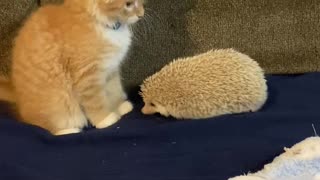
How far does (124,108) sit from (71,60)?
0.85ft

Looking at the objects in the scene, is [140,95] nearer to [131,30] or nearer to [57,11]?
[131,30]

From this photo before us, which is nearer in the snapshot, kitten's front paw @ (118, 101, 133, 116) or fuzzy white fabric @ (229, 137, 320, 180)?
fuzzy white fabric @ (229, 137, 320, 180)

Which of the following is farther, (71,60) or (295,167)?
(71,60)

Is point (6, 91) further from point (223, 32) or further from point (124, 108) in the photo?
point (223, 32)

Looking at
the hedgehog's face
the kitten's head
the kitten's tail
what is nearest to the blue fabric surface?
the hedgehog's face

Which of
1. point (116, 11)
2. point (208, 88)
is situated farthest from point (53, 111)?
point (208, 88)

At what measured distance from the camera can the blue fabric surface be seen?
1.40 meters

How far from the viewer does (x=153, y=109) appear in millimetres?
1671

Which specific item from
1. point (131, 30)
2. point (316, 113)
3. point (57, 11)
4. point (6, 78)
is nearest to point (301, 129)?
point (316, 113)

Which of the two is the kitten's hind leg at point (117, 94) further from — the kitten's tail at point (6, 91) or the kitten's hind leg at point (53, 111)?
the kitten's tail at point (6, 91)

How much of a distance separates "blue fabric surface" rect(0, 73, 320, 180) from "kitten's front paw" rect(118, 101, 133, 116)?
0.20 ft

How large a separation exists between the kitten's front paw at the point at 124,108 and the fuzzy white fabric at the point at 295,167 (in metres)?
0.53

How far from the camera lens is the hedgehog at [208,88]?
159 cm

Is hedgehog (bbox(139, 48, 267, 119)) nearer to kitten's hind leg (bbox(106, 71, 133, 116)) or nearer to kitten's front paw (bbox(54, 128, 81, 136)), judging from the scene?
kitten's hind leg (bbox(106, 71, 133, 116))
